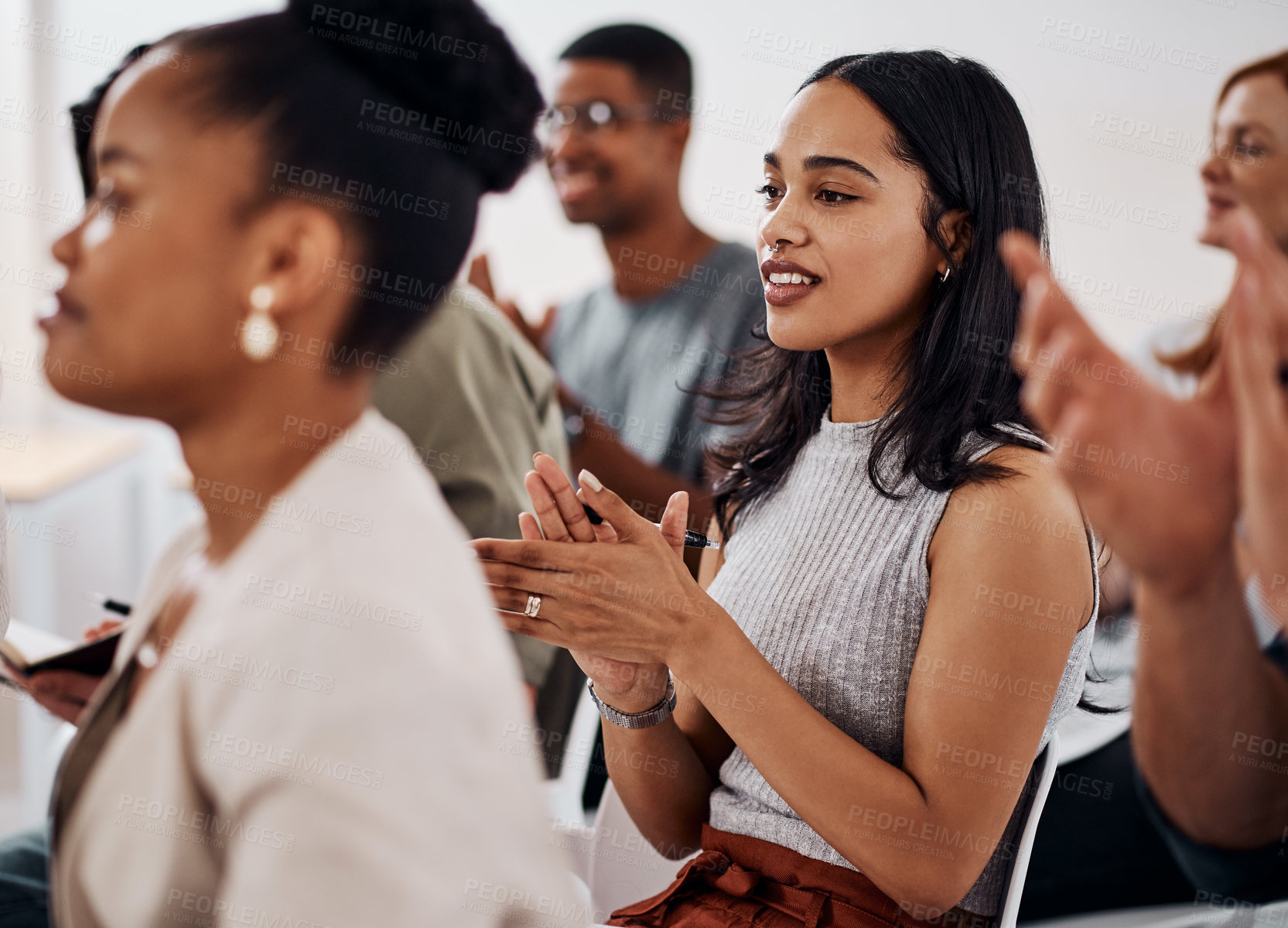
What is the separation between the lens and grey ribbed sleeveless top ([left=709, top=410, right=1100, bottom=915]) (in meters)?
0.72

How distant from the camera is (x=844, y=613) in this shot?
A: 0.74 meters

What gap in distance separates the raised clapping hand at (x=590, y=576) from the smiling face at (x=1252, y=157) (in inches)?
25.3

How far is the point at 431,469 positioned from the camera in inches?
36.4

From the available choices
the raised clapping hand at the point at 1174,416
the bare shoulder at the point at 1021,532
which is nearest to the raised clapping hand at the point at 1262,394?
the raised clapping hand at the point at 1174,416

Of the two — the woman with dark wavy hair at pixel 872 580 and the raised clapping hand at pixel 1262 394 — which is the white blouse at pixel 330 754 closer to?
the woman with dark wavy hair at pixel 872 580

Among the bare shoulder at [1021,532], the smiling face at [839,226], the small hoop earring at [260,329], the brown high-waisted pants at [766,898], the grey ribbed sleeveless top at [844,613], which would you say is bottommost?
the brown high-waisted pants at [766,898]

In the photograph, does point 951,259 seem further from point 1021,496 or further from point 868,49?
point 868,49

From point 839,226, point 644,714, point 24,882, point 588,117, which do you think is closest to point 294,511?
point 644,714

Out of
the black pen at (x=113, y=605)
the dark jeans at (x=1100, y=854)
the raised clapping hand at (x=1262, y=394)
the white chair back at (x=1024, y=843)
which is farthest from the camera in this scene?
the dark jeans at (x=1100, y=854)

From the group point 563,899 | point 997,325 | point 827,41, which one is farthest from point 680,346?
point 563,899

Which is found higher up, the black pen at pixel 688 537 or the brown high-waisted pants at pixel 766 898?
the black pen at pixel 688 537

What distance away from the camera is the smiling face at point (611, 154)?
138 centimetres

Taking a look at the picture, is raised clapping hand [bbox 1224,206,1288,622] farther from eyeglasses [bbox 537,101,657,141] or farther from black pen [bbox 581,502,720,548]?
eyeglasses [bbox 537,101,657,141]

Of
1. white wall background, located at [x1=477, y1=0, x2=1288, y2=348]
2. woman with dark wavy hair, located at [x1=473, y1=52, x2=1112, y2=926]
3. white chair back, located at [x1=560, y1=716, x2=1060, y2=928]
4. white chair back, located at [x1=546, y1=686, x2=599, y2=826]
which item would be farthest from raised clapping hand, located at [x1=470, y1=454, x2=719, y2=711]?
white wall background, located at [x1=477, y1=0, x2=1288, y2=348]
